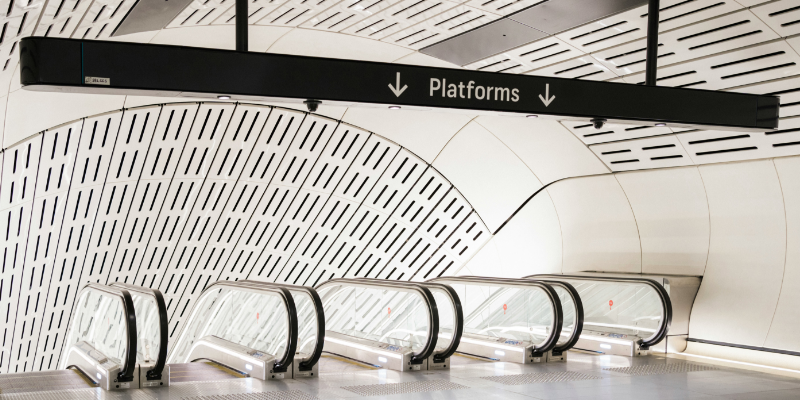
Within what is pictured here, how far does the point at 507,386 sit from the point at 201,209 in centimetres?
940

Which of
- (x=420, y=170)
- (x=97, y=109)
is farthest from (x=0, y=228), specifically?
(x=420, y=170)

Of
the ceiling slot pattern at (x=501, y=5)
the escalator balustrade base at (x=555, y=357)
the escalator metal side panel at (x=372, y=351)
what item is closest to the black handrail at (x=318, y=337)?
the escalator metal side panel at (x=372, y=351)

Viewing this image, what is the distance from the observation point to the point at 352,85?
4.57 m

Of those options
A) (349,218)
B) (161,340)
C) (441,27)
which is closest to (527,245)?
(349,218)

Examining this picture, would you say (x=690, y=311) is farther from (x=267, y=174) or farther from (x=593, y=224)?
(x=267, y=174)

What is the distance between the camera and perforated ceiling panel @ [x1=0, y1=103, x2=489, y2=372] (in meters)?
12.2

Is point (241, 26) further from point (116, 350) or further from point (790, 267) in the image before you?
point (790, 267)

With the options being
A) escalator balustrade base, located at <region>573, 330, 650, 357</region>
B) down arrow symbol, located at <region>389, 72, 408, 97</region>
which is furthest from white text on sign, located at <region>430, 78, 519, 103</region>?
escalator balustrade base, located at <region>573, 330, 650, 357</region>

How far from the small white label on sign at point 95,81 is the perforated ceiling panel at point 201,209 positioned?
792cm

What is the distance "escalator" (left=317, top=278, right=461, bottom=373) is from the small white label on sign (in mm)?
4863

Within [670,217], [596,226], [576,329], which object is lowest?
[576,329]

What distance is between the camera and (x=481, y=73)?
4887 millimetres

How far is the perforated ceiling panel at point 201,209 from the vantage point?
12156mm

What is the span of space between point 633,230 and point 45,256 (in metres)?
10.8
